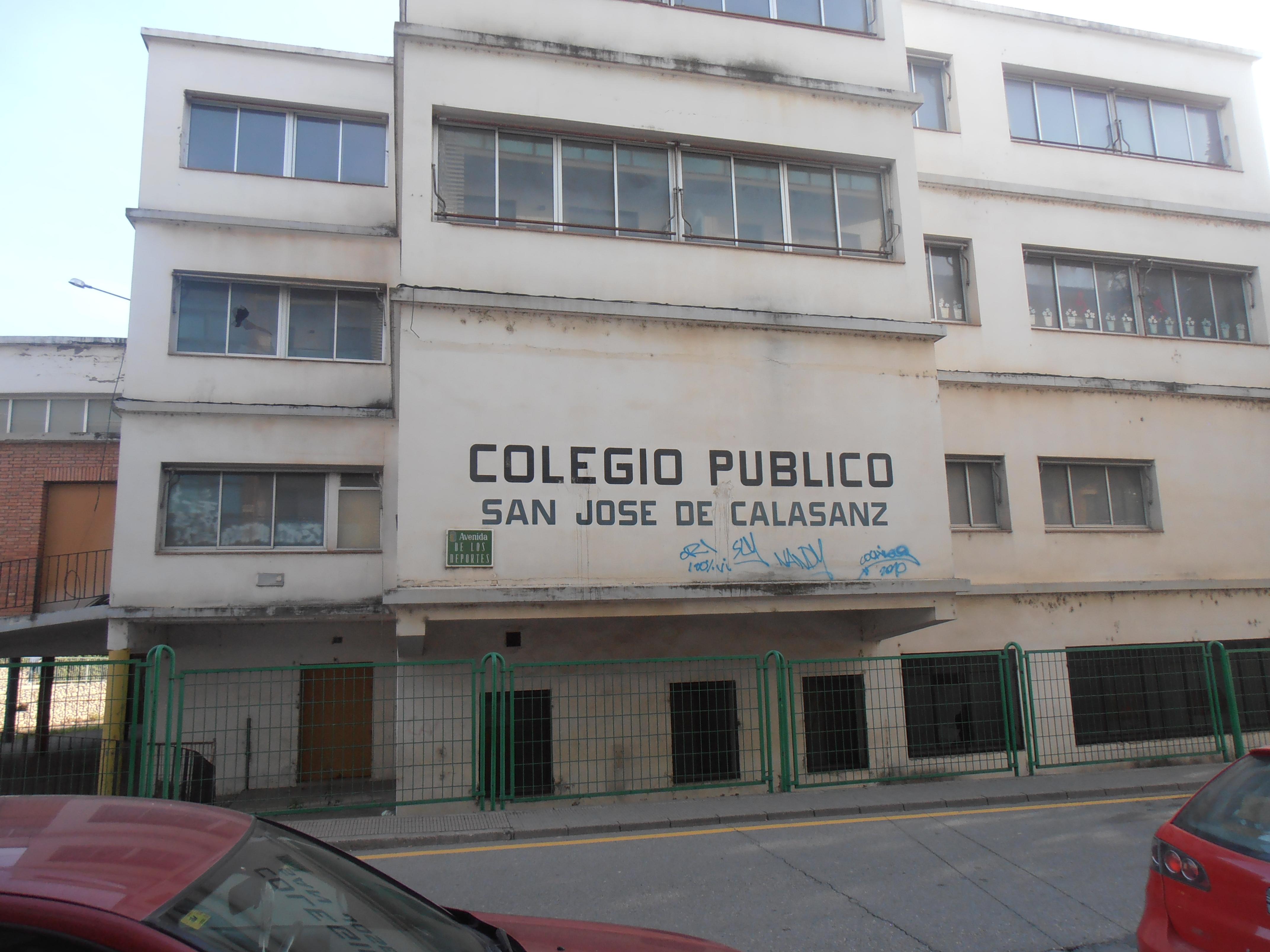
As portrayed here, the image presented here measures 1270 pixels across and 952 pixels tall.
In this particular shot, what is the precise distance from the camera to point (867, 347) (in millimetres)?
11180

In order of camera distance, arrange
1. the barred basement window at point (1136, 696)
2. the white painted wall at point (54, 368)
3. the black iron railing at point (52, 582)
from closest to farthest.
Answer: the barred basement window at point (1136, 696) → the black iron railing at point (52, 582) → the white painted wall at point (54, 368)

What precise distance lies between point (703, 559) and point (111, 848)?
850 cm

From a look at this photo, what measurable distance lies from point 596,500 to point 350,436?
5888 mm

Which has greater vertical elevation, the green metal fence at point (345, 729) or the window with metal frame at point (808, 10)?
the window with metal frame at point (808, 10)

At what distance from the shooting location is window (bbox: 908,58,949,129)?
14570mm

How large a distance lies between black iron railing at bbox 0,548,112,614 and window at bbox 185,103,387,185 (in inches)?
313

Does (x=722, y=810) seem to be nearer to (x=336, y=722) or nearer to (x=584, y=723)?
(x=584, y=723)

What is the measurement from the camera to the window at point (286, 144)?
48.3 feet

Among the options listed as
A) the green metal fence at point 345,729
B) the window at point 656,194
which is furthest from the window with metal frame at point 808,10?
the green metal fence at point 345,729

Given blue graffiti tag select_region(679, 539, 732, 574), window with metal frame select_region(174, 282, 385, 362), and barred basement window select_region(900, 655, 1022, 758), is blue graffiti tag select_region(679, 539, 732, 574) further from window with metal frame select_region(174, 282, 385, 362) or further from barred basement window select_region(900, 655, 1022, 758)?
window with metal frame select_region(174, 282, 385, 362)

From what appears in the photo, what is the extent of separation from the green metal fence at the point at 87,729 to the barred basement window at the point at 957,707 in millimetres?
9007

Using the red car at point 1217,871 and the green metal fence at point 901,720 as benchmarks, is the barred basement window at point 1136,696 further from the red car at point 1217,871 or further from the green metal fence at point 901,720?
the red car at point 1217,871

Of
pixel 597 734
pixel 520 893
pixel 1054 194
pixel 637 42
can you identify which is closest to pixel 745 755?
pixel 597 734

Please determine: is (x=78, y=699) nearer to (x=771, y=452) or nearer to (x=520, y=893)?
(x=520, y=893)
